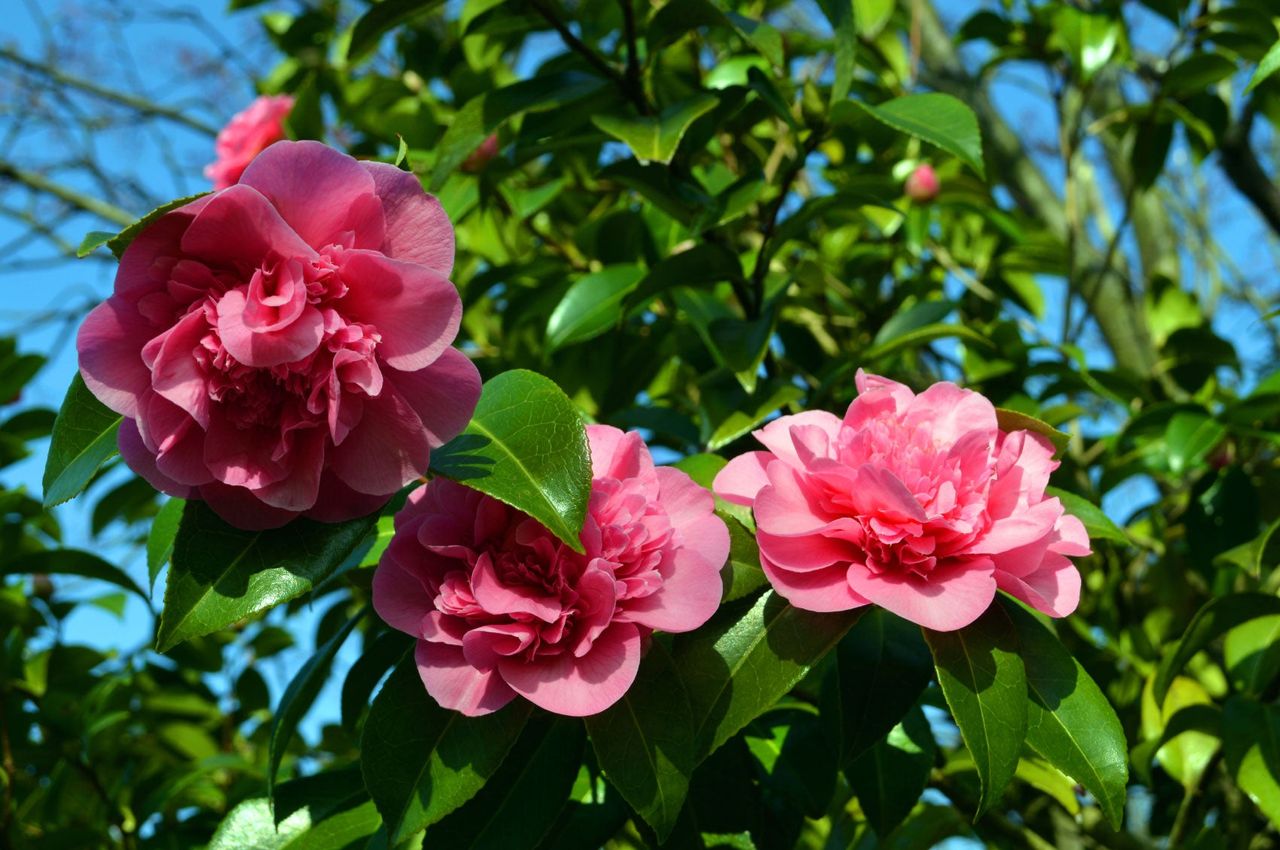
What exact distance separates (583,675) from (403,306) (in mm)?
247

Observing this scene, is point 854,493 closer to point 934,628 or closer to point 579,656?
point 934,628

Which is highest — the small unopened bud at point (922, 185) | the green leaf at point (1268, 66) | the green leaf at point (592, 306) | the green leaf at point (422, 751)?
the green leaf at point (1268, 66)

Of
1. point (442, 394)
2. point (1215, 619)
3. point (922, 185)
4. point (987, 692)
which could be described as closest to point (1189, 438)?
point (1215, 619)

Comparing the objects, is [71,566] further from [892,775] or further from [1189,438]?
[1189,438]

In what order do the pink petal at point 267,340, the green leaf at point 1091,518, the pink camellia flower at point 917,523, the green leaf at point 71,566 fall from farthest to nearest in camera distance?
the green leaf at point 71,566 < the green leaf at point 1091,518 < the pink camellia flower at point 917,523 < the pink petal at point 267,340

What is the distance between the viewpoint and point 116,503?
5.86ft

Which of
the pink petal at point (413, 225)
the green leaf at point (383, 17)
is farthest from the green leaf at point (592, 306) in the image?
the pink petal at point (413, 225)

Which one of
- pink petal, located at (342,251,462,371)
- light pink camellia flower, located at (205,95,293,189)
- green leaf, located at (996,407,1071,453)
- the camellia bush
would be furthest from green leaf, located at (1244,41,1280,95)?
light pink camellia flower, located at (205,95,293,189)

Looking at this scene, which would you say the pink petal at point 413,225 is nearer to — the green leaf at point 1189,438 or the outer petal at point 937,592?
the outer petal at point 937,592

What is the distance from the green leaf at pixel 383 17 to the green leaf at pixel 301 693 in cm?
58

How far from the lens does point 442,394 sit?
669 mm

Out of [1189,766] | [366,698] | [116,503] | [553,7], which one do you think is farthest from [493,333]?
[1189,766]

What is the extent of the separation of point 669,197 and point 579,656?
583 millimetres

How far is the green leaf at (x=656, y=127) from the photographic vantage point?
1.01 m
